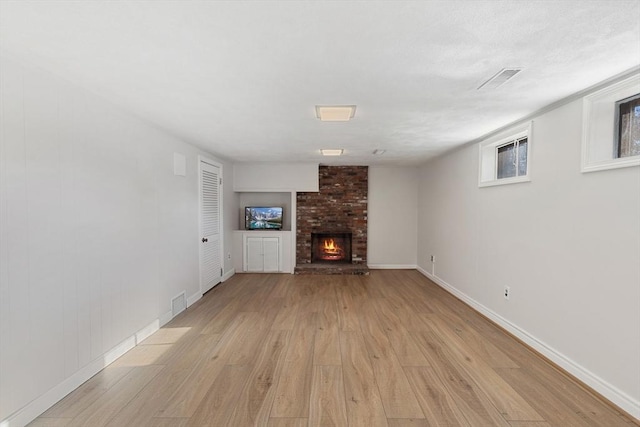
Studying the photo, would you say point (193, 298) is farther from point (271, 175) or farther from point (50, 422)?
point (271, 175)

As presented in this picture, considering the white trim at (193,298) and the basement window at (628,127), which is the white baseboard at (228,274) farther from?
the basement window at (628,127)

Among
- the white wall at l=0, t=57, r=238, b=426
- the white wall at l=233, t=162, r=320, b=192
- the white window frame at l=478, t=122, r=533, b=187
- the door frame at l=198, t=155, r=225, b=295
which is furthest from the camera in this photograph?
the white wall at l=233, t=162, r=320, b=192

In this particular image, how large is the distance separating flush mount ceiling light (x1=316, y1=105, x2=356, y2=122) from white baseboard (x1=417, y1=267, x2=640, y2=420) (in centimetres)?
281

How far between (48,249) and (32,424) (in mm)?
1111

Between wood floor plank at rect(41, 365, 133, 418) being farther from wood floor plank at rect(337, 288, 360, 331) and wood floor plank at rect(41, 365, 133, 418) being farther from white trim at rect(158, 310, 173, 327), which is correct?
wood floor plank at rect(337, 288, 360, 331)

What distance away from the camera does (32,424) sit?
6.12 ft

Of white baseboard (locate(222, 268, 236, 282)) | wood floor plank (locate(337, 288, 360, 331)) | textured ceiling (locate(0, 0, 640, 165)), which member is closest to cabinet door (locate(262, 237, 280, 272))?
white baseboard (locate(222, 268, 236, 282))

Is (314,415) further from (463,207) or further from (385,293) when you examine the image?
(463,207)

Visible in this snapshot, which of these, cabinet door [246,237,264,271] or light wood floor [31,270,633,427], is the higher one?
cabinet door [246,237,264,271]

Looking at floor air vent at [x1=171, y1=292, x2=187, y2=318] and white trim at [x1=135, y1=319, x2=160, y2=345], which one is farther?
floor air vent at [x1=171, y1=292, x2=187, y2=318]

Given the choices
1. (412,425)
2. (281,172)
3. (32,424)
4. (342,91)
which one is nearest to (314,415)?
(412,425)

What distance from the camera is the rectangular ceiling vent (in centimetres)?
192

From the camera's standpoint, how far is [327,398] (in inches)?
84.4

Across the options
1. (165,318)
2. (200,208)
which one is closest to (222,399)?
(165,318)
